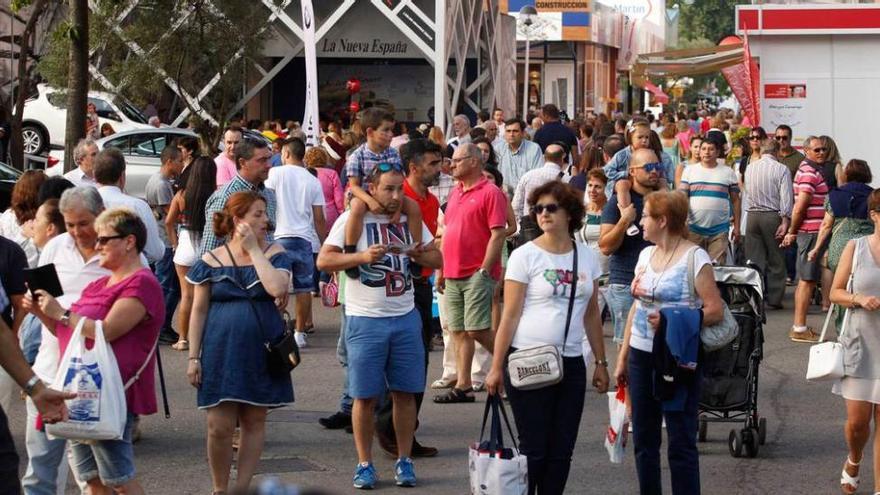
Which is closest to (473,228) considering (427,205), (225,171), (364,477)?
(427,205)

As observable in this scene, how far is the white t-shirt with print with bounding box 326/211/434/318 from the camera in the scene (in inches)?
309

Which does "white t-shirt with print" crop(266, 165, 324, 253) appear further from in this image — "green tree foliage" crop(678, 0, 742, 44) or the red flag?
"green tree foliage" crop(678, 0, 742, 44)

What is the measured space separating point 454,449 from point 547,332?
252cm

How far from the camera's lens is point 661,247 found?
7.10 m

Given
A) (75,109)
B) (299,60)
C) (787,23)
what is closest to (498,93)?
(299,60)

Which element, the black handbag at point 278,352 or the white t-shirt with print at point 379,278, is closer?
the black handbag at point 278,352

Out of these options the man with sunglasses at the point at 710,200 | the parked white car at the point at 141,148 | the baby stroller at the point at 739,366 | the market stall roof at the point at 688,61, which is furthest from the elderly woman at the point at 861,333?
the parked white car at the point at 141,148

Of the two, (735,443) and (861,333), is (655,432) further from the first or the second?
(735,443)

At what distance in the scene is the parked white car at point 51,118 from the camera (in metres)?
31.1

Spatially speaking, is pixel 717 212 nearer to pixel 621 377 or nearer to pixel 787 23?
pixel 621 377

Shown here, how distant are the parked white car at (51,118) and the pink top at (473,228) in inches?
868

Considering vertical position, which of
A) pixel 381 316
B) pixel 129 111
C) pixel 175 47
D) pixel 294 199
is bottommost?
pixel 381 316

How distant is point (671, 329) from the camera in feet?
22.5

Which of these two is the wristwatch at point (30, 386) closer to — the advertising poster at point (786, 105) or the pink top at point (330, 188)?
the pink top at point (330, 188)
